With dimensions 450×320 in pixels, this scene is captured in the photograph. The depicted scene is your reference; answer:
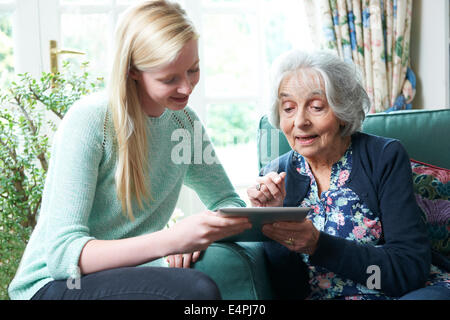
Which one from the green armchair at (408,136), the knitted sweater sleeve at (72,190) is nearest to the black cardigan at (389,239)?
the green armchair at (408,136)

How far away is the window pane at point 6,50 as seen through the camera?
2.61 m

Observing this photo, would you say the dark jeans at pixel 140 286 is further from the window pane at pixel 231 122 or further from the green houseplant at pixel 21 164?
the window pane at pixel 231 122

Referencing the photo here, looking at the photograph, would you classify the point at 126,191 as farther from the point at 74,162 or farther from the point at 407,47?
the point at 407,47

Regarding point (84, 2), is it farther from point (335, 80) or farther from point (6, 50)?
point (335, 80)

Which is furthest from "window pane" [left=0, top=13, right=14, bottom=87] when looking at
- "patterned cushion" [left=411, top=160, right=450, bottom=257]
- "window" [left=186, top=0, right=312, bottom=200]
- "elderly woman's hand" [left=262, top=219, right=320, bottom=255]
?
"patterned cushion" [left=411, top=160, right=450, bottom=257]

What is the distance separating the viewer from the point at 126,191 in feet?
4.35

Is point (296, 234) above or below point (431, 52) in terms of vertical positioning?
below

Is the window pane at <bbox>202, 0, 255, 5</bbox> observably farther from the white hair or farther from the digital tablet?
the digital tablet

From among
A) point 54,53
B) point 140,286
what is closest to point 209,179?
point 140,286

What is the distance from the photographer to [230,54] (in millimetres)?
3121

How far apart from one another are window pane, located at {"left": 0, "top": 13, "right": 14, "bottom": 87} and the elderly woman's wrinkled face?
5.48 feet

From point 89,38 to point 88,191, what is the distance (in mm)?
1740

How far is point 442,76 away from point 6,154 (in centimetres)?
228

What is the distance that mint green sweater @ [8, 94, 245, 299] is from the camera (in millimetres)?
1209
